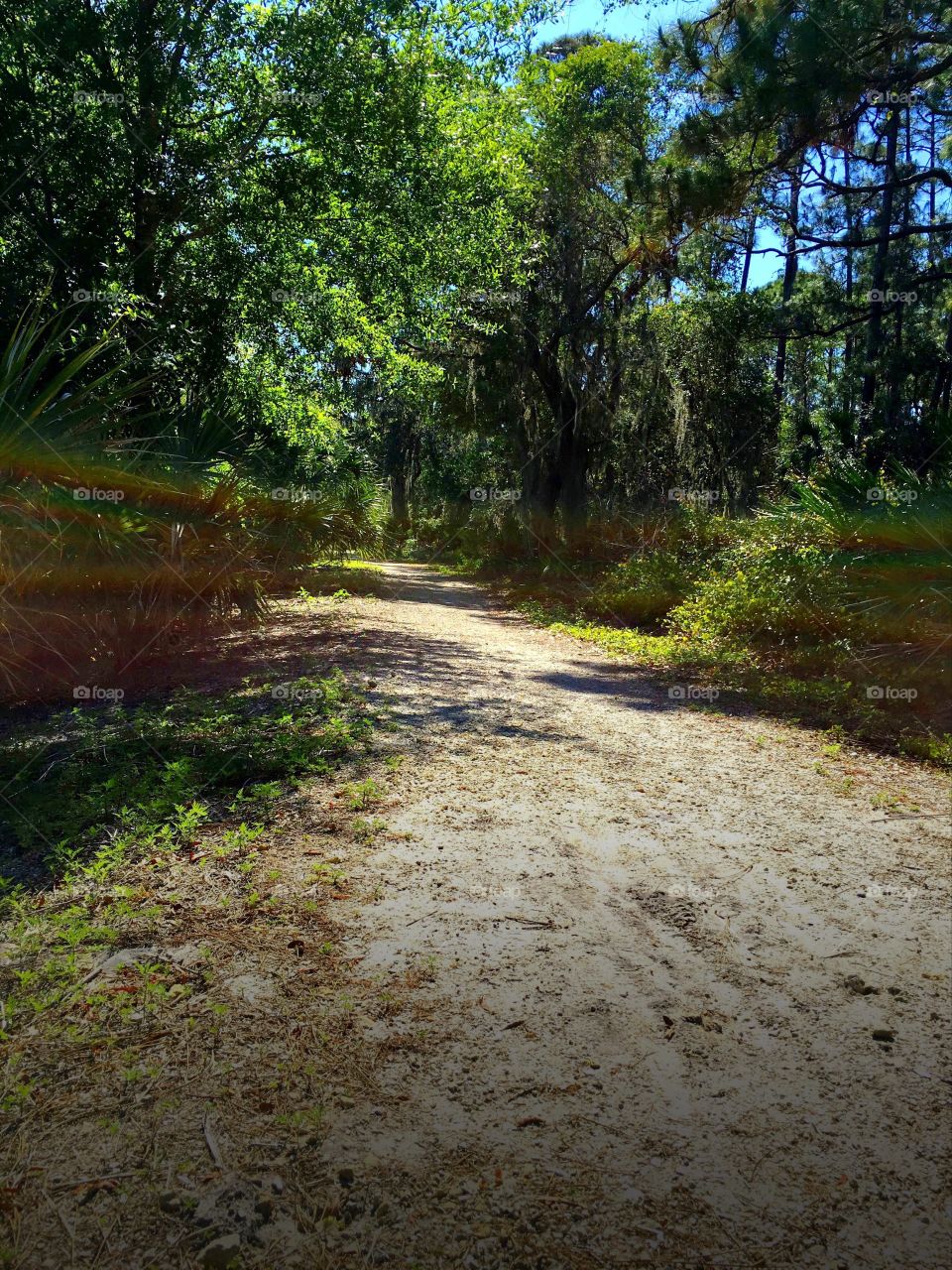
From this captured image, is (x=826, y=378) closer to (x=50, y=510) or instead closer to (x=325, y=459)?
(x=325, y=459)

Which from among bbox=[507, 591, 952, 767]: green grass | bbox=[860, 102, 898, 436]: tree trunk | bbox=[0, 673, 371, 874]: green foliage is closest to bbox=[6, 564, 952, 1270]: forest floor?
bbox=[0, 673, 371, 874]: green foliage

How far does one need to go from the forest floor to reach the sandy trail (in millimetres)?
10

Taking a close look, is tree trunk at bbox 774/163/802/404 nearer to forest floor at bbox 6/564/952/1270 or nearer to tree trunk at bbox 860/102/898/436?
tree trunk at bbox 860/102/898/436

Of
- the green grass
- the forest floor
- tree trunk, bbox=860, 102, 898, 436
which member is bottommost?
the forest floor

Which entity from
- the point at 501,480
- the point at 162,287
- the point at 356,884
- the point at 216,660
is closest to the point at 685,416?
the point at 501,480

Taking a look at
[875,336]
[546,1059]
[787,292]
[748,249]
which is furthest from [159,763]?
[787,292]

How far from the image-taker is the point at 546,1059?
258 cm

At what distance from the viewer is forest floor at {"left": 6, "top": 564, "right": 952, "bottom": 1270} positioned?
1991 millimetres

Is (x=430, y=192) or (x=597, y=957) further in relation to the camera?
(x=430, y=192)

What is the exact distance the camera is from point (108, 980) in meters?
2.99

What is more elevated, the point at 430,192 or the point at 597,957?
the point at 430,192

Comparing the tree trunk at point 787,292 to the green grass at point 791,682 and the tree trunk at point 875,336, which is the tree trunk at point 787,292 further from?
the green grass at point 791,682

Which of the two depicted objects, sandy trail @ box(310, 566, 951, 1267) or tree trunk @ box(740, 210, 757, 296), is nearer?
sandy trail @ box(310, 566, 951, 1267)

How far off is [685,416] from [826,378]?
64.4ft
